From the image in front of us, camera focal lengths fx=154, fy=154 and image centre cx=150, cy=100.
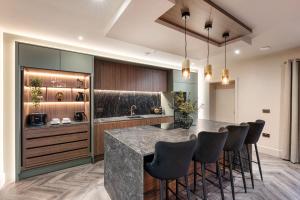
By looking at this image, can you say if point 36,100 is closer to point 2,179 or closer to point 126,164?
point 2,179

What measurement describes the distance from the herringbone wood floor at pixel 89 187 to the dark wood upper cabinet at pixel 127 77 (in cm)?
211

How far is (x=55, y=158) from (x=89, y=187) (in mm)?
1080

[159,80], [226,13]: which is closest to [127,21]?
[226,13]

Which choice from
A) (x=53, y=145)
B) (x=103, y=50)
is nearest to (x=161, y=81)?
(x=103, y=50)

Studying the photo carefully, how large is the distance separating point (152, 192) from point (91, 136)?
2.20m

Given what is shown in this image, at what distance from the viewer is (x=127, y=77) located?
4547mm

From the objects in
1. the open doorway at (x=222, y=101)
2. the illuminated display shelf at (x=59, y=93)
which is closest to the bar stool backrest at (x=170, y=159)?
the illuminated display shelf at (x=59, y=93)

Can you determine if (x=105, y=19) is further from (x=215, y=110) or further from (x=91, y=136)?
(x=215, y=110)

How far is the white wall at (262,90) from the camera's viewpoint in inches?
158

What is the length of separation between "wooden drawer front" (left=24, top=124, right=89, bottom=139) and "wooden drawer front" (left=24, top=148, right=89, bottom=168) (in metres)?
0.42

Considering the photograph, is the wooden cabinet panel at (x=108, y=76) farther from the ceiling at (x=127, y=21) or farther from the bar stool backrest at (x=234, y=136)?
the bar stool backrest at (x=234, y=136)

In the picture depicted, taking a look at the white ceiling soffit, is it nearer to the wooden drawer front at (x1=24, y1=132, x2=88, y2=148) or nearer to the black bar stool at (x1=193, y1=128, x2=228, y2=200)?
the black bar stool at (x1=193, y1=128, x2=228, y2=200)

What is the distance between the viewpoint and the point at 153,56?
445 centimetres

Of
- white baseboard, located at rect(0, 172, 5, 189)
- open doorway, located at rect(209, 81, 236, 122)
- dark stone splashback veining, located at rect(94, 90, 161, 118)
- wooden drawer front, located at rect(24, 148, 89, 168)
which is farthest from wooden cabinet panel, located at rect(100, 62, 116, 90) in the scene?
open doorway, located at rect(209, 81, 236, 122)
